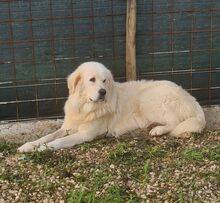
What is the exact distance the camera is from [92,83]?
5.70 meters

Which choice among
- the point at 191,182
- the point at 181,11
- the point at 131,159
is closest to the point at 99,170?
the point at 131,159

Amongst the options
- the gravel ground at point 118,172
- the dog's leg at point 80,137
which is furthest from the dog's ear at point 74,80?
the gravel ground at point 118,172

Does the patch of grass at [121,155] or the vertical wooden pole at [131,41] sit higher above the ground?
the vertical wooden pole at [131,41]

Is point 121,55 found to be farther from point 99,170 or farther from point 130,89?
point 99,170

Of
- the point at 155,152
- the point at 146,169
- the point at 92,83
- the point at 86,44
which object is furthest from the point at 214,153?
the point at 86,44

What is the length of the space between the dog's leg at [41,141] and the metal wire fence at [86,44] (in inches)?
34.5

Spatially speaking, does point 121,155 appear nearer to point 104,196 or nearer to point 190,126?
point 104,196

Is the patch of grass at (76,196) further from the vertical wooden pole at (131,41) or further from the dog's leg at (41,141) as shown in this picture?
the vertical wooden pole at (131,41)

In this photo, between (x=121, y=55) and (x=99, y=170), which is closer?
(x=99, y=170)

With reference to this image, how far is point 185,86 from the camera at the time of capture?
23.2 feet

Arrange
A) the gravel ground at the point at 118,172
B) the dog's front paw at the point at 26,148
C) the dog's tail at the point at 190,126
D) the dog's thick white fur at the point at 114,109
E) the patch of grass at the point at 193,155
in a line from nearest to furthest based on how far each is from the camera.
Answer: the gravel ground at the point at 118,172, the patch of grass at the point at 193,155, the dog's front paw at the point at 26,148, the dog's thick white fur at the point at 114,109, the dog's tail at the point at 190,126

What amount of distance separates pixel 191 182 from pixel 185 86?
8.39 ft

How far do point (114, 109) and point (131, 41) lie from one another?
1024 mm

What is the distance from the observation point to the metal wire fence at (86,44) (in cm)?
655
